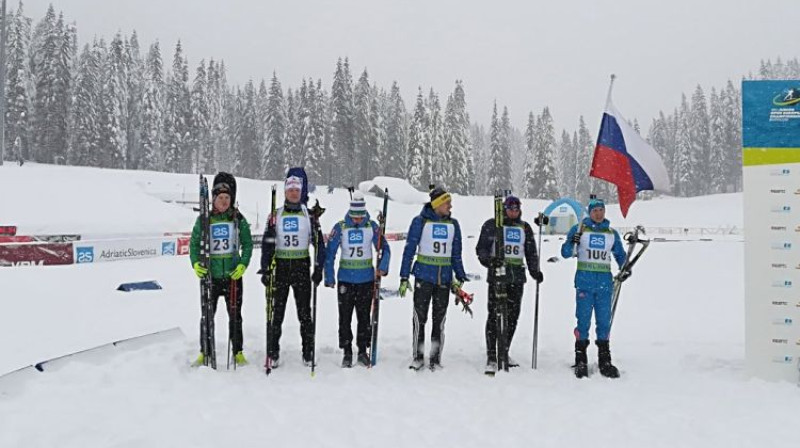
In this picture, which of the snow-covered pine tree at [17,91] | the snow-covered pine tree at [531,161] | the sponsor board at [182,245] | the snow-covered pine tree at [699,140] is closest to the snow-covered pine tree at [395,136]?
the snow-covered pine tree at [531,161]

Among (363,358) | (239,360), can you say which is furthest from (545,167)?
(239,360)

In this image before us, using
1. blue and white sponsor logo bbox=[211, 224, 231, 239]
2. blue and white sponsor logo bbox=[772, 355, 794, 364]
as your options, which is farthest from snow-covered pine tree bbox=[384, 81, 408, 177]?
blue and white sponsor logo bbox=[772, 355, 794, 364]

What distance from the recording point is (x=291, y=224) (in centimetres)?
692

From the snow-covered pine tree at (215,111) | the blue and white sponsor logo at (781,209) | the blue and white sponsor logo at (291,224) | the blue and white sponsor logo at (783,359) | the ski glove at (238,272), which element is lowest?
the blue and white sponsor logo at (783,359)

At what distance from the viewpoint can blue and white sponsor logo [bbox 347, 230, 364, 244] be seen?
7.04 metres

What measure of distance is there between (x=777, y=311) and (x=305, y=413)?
19.2 ft

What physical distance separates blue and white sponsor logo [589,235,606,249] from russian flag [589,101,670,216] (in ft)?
3.45

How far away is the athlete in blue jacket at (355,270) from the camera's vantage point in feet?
22.9

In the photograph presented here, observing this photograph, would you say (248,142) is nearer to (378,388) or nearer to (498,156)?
(498,156)

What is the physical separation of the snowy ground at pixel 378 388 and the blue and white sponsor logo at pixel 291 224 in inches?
69.7

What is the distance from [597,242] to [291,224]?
4109 mm

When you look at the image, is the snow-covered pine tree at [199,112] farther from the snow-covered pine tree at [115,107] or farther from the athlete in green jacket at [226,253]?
the athlete in green jacket at [226,253]

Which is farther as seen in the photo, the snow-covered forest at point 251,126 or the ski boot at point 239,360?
the snow-covered forest at point 251,126

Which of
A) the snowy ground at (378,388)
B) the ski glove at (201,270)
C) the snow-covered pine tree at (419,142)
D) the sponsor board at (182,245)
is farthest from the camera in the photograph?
the snow-covered pine tree at (419,142)
